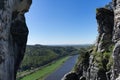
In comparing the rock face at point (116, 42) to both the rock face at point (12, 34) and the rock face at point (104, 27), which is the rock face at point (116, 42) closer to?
the rock face at point (104, 27)

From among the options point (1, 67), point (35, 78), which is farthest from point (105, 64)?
point (35, 78)

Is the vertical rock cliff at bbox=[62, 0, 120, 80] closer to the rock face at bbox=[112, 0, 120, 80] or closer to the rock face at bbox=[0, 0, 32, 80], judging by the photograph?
the rock face at bbox=[112, 0, 120, 80]

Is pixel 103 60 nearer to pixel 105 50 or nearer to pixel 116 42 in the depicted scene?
pixel 105 50

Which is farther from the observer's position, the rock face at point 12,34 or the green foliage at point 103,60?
the green foliage at point 103,60

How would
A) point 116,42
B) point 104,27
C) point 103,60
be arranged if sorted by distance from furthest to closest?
point 104,27 → point 103,60 → point 116,42

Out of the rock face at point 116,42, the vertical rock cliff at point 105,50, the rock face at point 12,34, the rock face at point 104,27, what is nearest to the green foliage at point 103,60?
the vertical rock cliff at point 105,50

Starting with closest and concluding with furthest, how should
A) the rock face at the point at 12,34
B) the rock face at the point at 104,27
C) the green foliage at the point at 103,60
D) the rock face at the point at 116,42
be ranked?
1. the rock face at the point at 12,34
2. the rock face at the point at 116,42
3. the green foliage at the point at 103,60
4. the rock face at the point at 104,27

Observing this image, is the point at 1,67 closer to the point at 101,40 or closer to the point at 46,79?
the point at 101,40

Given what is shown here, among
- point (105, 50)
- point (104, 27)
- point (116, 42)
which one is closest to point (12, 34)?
point (116, 42)
